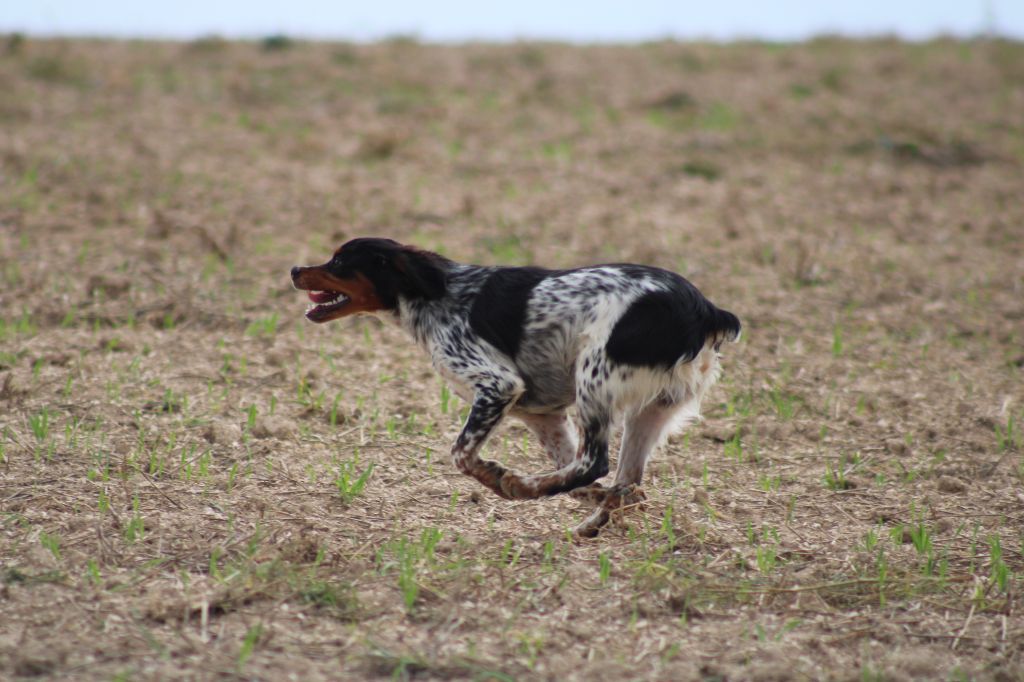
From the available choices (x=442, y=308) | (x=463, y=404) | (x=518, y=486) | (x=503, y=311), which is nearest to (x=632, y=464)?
(x=518, y=486)

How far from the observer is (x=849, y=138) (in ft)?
46.3

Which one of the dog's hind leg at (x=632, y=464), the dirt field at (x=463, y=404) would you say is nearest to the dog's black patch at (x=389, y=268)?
the dirt field at (x=463, y=404)

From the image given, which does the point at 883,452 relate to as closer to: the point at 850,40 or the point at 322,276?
the point at 322,276

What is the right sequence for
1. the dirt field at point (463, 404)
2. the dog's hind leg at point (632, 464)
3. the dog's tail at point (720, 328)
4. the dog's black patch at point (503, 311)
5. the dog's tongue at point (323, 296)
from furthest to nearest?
the dog's tongue at point (323, 296)
the dog's black patch at point (503, 311)
the dog's hind leg at point (632, 464)
the dog's tail at point (720, 328)
the dirt field at point (463, 404)

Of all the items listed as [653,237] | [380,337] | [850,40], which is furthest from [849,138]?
[380,337]

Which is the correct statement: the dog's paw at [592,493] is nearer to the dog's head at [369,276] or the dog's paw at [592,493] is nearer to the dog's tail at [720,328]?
the dog's tail at [720,328]

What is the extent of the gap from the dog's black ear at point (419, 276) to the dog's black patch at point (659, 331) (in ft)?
3.04

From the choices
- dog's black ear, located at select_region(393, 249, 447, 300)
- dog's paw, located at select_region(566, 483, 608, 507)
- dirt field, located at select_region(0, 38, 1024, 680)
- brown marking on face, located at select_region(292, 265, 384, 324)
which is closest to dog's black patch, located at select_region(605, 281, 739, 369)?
dog's paw, located at select_region(566, 483, 608, 507)

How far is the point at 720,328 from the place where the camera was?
16.4 ft

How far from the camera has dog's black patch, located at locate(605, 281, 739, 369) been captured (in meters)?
4.86

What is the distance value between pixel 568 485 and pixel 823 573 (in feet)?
3.51

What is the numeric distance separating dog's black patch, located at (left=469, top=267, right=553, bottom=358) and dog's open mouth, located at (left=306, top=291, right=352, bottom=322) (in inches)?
24.7

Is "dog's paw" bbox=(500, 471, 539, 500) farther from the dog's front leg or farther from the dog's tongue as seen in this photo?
the dog's tongue

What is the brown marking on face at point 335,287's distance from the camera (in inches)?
214
